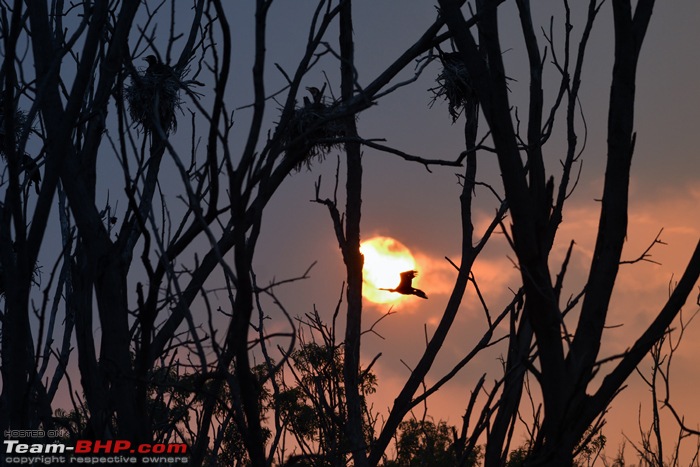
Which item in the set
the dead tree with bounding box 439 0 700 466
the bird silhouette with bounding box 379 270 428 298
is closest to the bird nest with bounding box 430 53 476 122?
the bird silhouette with bounding box 379 270 428 298

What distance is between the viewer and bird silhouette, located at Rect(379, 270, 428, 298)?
576 centimetres

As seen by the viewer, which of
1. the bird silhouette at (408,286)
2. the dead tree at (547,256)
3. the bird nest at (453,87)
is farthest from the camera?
the bird nest at (453,87)

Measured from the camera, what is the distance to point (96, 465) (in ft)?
7.90

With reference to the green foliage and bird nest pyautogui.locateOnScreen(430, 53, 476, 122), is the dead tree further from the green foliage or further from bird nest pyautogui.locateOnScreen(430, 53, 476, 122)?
bird nest pyautogui.locateOnScreen(430, 53, 476, 122)

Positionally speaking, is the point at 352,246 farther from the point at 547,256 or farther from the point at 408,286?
the point at 547,256

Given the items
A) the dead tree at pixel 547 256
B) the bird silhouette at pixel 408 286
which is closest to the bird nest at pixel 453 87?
the bird silhouette at pixel 408 286

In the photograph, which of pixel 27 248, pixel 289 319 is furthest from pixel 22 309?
pixel 289 319

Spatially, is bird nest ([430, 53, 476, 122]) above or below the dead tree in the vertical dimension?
above

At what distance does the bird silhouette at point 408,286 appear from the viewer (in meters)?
5.76

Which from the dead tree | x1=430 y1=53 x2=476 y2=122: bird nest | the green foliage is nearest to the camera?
the dead tree

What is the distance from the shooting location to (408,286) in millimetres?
5805

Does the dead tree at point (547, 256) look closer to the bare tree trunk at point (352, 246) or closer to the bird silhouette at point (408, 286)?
the bare tree trunk at point (352, 246)

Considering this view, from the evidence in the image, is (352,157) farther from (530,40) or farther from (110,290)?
(110,290)

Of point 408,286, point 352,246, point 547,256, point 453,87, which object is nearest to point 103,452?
point 547,256
